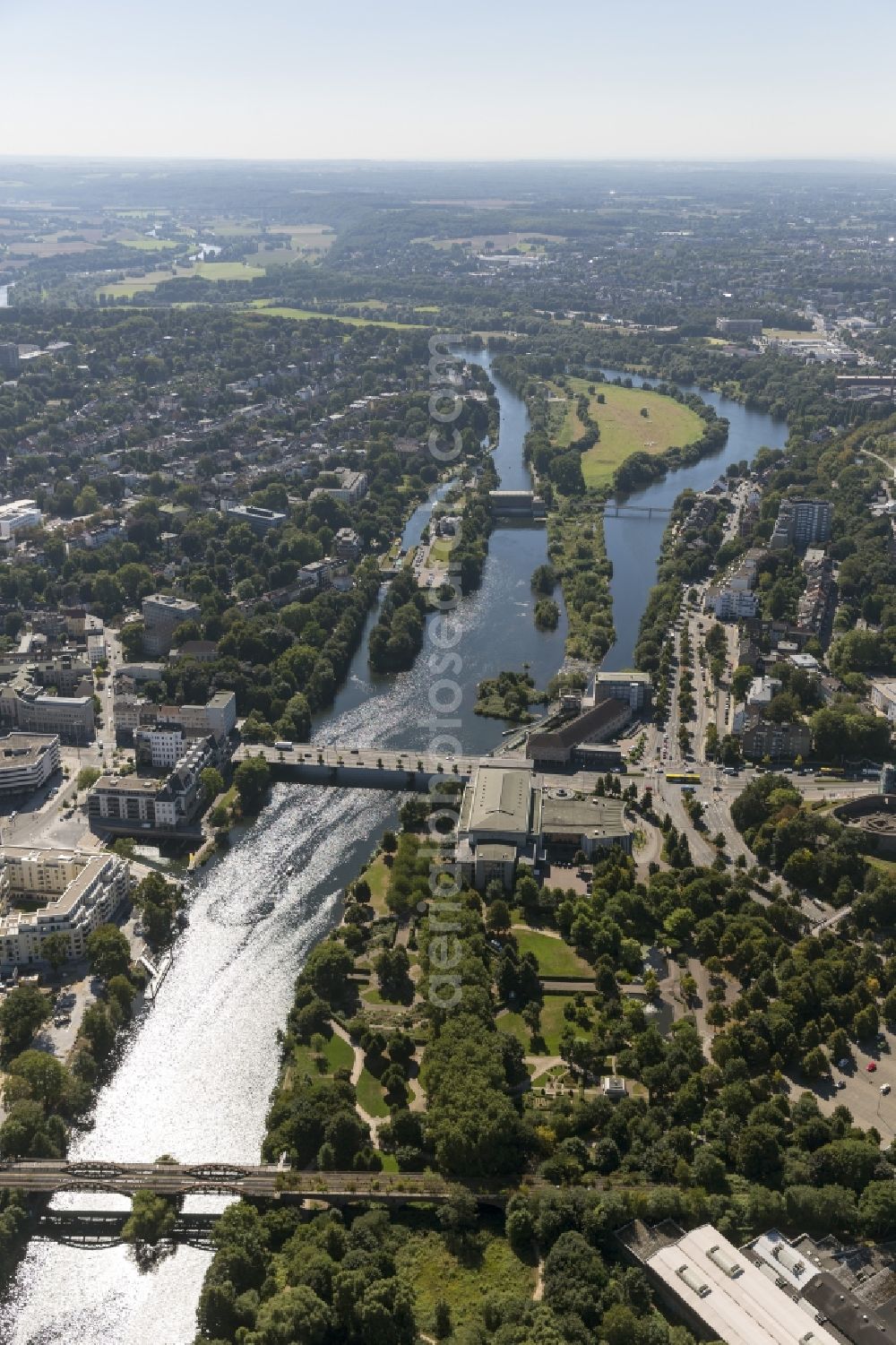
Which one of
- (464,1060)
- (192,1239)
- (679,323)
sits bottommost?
(192,1239)

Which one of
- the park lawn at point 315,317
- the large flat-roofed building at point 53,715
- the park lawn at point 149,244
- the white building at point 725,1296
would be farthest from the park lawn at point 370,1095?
the park lawn at point 149,244

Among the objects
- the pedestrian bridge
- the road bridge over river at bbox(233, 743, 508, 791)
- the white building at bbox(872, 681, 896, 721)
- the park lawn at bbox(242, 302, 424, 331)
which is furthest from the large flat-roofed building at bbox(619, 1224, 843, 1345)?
the park lawn at bbox(242, 302, 424, 331)

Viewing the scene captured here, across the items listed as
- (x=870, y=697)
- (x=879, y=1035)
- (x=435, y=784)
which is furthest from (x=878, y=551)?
(x=879, y=1035)

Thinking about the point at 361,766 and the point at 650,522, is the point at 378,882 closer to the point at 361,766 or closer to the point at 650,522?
the point at 361,766

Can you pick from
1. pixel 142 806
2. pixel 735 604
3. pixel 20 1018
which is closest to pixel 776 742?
pixel 735 604

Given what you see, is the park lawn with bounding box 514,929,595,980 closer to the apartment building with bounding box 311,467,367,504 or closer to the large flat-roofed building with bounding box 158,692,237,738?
the large flat-roofed building with bounding box 158,692,237,738

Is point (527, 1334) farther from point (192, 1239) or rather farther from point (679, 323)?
point (679, 323)

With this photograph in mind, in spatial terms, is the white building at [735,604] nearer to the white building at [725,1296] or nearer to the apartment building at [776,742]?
the apartment building at [776,742]
